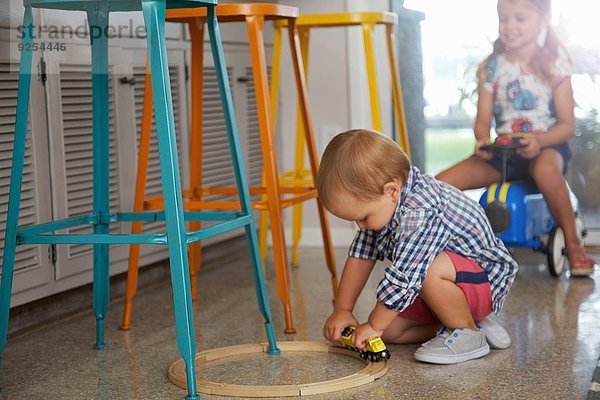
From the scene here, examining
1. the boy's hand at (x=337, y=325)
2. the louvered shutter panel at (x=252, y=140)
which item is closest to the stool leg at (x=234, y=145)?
the boy's hand at (x=337, y=325)

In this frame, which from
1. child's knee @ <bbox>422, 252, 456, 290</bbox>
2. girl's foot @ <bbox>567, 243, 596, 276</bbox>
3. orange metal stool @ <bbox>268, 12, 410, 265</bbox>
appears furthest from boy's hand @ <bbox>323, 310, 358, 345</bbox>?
girl's foot @ <bbox>567, 243, 596, 276</bbox>

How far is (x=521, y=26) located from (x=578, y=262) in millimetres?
774

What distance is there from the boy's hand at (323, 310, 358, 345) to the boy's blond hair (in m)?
0.24

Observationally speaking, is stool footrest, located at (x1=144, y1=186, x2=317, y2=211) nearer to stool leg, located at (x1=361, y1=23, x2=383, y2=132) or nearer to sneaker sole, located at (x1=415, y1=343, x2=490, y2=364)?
stool leg, located at (x1=361, y1=23, x2=383, y2=132)

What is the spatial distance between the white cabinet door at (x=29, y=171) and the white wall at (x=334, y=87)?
125 centimetres

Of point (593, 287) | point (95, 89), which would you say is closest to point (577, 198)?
point (593, 287)

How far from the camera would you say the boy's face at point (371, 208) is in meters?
1.67

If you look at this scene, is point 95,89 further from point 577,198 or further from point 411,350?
point 577,198

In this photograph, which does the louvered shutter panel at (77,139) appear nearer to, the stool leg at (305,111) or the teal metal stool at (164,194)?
the teal metal stool at (164,194)

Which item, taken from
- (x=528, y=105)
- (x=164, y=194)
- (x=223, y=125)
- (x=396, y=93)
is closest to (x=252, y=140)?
(x=223, y=125)

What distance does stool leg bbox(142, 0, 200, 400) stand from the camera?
1471 millimetres

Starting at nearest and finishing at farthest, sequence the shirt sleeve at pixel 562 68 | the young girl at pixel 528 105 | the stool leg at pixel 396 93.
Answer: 1. the stool leg at pixel 396 93
2. the young girl at pixel 528 105
3. the shirt sleeve at pixel 562 68

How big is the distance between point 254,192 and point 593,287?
89 cm

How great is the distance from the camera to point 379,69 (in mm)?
3148
